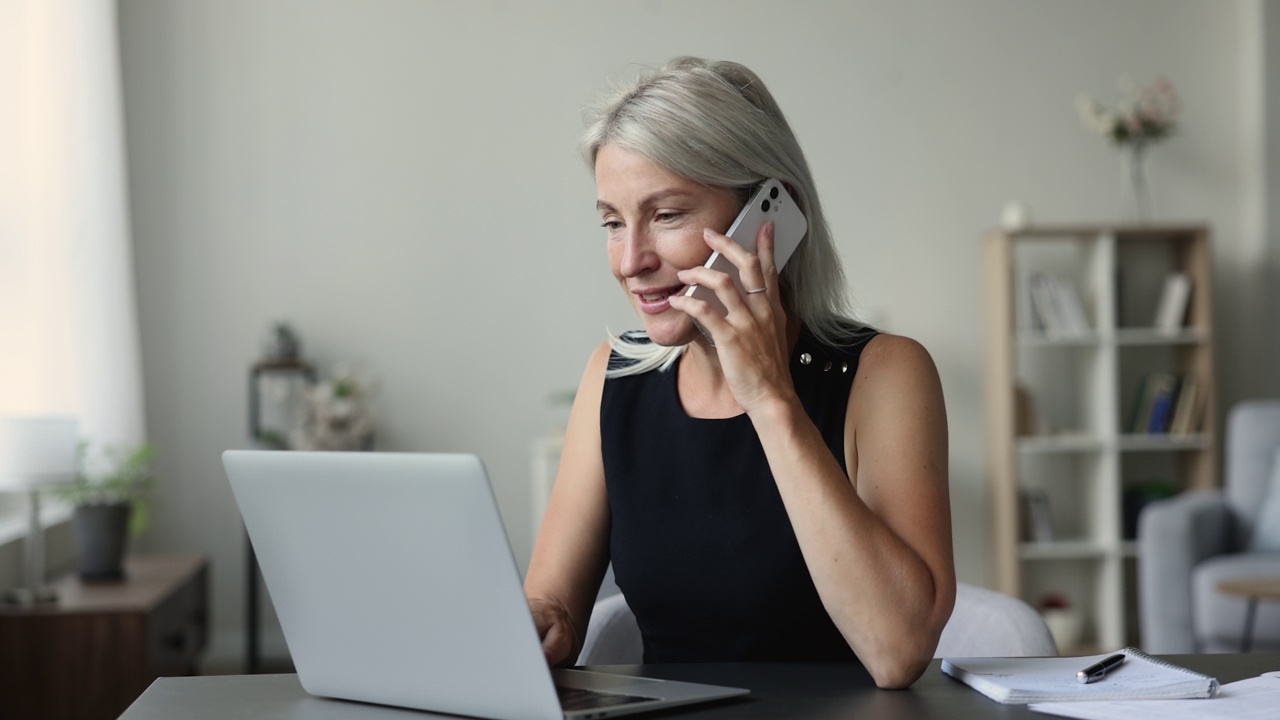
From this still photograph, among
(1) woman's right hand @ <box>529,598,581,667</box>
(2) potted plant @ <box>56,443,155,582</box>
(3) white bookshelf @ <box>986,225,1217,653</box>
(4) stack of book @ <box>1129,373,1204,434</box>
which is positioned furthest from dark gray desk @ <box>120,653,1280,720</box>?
(4) stack of book @ <box>1129,373,1204,434</box>

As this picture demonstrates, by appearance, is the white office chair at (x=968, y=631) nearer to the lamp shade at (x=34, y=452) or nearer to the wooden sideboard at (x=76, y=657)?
the wooden sideboard at (x=76, y=657)

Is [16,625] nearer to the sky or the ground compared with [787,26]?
nearer to the ground

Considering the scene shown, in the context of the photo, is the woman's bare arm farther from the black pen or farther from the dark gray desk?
the black pen

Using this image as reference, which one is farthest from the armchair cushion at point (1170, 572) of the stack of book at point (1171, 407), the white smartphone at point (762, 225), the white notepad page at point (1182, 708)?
the white notepad page at point (1182, 708)

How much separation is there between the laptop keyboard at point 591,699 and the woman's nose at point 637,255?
51 cm

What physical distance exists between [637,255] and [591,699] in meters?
0.55

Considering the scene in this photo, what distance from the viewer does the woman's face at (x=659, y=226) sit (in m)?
1.34

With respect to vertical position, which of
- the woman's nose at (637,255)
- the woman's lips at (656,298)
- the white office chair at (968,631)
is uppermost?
the woman's nose at (637,255)

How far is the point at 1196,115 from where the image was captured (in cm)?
489

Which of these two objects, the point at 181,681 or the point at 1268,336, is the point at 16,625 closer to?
the point at 181,681

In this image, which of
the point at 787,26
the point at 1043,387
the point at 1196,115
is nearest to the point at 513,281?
the point at 787,26

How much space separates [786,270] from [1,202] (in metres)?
3.12

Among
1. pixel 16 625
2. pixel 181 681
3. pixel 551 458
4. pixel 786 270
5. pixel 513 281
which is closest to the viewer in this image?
pixel 181 681

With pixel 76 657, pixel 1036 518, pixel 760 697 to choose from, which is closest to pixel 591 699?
pixel 760 697
